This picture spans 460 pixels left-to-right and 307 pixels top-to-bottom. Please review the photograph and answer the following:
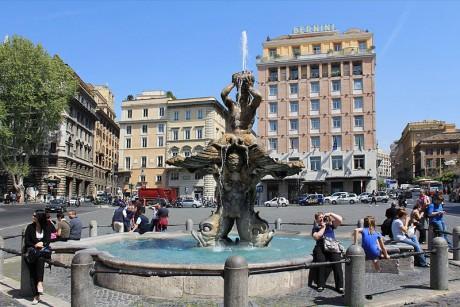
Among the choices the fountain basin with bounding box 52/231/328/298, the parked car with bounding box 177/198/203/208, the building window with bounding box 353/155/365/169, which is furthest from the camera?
the building window with bounding box 353/155/365/169

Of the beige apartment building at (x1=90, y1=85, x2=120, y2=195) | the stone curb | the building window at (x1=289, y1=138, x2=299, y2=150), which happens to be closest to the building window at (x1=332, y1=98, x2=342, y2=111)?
the building window at (x1=289, y1=138, x2=299, y2=150)

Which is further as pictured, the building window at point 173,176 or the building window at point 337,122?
the building window at point 173,176


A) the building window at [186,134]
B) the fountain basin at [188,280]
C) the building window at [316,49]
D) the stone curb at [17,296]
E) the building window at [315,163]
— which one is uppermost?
the building window at [316,49]

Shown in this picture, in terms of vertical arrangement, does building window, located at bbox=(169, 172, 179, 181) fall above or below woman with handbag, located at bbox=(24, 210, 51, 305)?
above

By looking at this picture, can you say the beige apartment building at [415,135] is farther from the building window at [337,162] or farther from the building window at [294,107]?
the building window at [294,107]

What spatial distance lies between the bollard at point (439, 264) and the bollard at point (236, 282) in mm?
3914

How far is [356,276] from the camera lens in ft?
21.9

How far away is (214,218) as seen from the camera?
38.3 ft

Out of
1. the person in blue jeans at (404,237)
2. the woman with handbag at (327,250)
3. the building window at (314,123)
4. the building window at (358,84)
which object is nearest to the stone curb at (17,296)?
the woman with handbag at (327,250)

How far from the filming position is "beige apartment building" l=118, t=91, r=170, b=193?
253 feet

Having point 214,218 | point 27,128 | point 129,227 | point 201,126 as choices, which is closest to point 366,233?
point 214,218

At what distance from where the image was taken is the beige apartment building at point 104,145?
81188 mm

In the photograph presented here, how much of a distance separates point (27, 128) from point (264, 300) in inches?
2000

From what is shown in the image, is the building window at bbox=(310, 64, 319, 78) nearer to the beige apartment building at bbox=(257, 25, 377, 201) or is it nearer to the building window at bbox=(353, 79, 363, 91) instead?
the beige apartment building at bbox=(257, 25, 377, 201)
